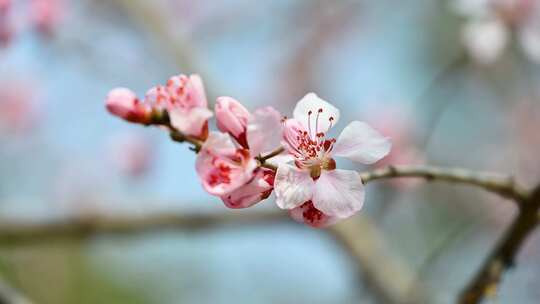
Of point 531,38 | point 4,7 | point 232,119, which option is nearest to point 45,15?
point 4,7

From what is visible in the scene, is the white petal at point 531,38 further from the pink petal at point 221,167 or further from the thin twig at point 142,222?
the pink petal at point 221,167

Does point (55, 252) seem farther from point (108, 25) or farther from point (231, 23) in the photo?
point (231, 23)

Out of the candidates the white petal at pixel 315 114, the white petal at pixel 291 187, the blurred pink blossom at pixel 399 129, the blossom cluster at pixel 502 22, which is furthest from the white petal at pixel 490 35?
the white petal at pixel 291 187

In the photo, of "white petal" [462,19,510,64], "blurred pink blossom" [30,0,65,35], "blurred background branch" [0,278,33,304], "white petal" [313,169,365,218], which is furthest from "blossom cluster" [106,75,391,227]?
"blurred pink blossom" [30,0,65,35]

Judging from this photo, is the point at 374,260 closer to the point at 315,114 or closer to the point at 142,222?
the point at 142,222

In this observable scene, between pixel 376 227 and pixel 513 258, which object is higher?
pixel 376 227

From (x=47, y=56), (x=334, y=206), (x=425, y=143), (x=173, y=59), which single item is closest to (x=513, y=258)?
(x=334, y=206)
